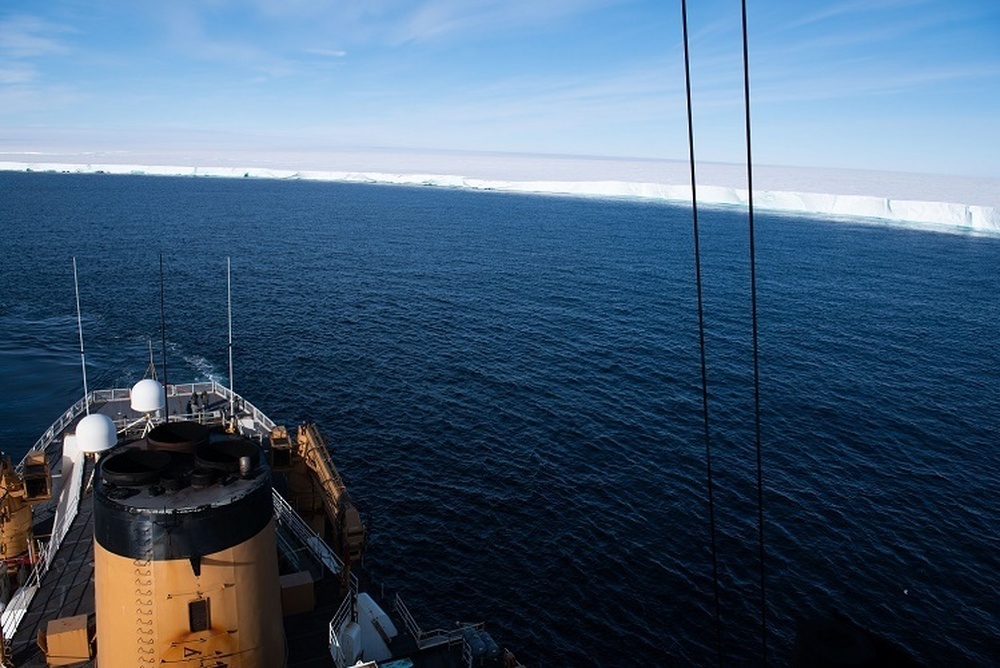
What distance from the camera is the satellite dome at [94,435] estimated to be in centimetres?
2511

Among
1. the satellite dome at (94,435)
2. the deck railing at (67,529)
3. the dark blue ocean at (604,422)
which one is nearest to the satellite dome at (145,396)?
the deck railing at (67,529)

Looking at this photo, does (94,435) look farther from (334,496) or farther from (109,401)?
(109,401)

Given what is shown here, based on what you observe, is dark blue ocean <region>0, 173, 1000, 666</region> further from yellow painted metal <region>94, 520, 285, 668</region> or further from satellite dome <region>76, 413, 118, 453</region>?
yellow painted metal <region>94, 520, 285, 668</region>

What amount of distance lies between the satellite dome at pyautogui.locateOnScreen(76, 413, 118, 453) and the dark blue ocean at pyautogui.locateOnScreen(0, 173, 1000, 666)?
15677 millimetres

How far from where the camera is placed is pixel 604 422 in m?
52.6

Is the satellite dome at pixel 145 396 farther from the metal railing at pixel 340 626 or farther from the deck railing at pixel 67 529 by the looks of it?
the metal railing at pixel 340 626

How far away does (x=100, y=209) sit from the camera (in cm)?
19138

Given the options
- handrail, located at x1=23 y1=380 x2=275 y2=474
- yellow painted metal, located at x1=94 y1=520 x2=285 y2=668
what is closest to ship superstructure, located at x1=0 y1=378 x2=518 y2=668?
yellow painted metal, located at x1=94 y1=520 x2=285 y2=668

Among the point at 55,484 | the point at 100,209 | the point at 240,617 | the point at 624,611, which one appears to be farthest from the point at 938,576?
the point at 100,209

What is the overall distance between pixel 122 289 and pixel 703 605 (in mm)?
83946

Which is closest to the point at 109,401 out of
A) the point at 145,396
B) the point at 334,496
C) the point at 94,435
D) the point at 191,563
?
the point at 145,396

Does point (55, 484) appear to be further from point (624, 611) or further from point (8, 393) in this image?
point (8, 393)

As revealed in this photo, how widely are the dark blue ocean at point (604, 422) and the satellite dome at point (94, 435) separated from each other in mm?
15677

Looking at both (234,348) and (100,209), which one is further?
(100,209)
